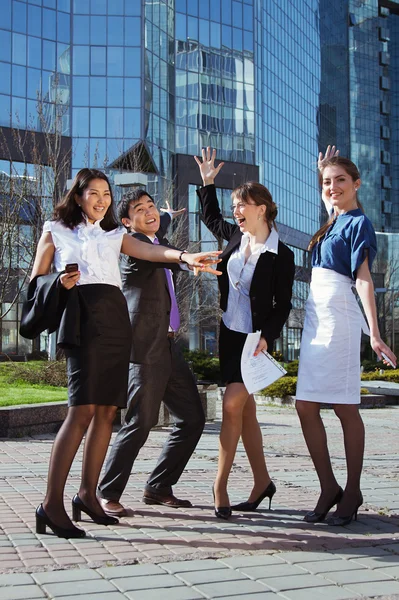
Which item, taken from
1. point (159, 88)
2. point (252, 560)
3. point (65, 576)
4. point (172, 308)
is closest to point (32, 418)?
point (172, 308)

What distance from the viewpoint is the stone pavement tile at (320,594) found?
349cm

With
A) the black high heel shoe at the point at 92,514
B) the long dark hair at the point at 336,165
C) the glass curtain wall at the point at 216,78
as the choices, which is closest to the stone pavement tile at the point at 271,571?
the black high heel shoe at the point at 92,514

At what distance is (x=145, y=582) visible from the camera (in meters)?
3.71

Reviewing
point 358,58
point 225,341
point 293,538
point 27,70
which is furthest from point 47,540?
point 358,58

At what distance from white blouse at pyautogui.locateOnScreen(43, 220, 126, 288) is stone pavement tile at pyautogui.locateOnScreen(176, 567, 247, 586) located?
5.92 ft

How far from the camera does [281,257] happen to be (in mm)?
5605

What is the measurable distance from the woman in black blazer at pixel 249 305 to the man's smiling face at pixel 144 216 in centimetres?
51

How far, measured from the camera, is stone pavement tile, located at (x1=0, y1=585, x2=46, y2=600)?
3455 millimetres

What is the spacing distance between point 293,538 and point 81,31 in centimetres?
5378

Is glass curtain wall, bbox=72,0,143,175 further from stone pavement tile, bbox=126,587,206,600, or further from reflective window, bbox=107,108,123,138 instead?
stone pavement tile, bbox=126,587,206,600

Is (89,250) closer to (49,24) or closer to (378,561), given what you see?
(378,561)

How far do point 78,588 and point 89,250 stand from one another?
2052 millimetres

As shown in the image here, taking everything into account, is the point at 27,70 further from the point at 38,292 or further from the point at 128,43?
the point at 38,292

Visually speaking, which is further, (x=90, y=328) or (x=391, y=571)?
(x=90, y=328)
